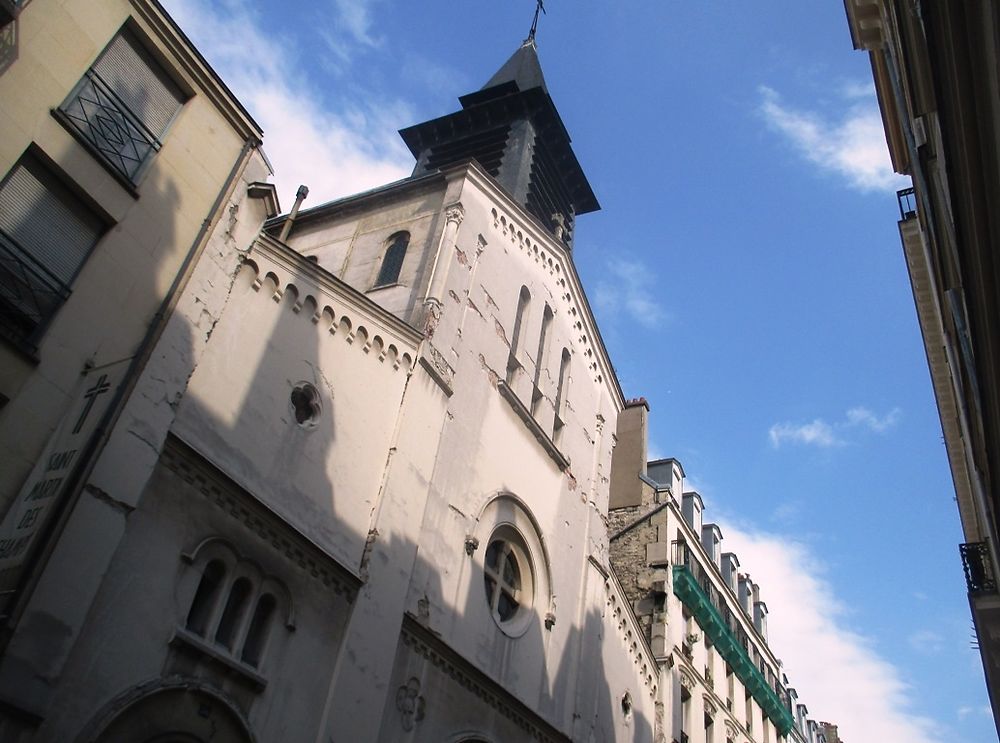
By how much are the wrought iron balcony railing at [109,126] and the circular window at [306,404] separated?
4.19m

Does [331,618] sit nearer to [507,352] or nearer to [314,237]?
[507,352]

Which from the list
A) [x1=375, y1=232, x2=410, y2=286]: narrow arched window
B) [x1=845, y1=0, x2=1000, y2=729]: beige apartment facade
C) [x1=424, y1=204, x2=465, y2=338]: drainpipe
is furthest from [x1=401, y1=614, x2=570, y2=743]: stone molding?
[x1=845, y1=0, x2=1000, y2=729]: beige apartment facade

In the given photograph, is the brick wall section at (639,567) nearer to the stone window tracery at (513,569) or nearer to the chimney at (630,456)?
the chimney at (630,456)

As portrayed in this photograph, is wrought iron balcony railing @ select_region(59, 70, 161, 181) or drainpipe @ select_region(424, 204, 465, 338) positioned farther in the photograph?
drainpipe @ select_region(424, 204, 465, 338)

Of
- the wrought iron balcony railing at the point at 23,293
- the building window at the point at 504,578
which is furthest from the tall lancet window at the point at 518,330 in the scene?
the wrought iron balcony railing at the point at 23,293

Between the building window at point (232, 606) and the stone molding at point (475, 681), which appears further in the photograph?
the stone molding at point (475, 681)

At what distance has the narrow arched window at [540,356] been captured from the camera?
20.7 meters

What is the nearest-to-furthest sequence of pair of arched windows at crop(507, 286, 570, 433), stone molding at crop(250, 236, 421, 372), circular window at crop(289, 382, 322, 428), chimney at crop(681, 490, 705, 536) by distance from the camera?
circular window at crop(289, 382, 322, 428), stone molding at crop(250, 236, 421, 372), pair of arched windows at crop(507, 286, 570, 433), chimney at crop(681, 490, 705, 536)

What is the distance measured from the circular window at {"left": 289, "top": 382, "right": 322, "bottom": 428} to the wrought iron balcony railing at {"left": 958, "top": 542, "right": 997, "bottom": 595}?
42.5ft

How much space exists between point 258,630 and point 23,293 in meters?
5.26

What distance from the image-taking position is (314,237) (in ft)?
68.6

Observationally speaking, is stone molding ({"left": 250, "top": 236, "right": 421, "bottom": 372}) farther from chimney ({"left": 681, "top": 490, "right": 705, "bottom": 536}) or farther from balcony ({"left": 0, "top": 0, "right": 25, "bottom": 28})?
chimney ({"left": 681, "top": 490, "right": 705, "bottom": 536})

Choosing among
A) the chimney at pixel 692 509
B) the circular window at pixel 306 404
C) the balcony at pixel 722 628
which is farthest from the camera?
the chimney at pixel 692 509

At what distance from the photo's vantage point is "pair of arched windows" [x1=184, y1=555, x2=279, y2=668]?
10680 millimetres
